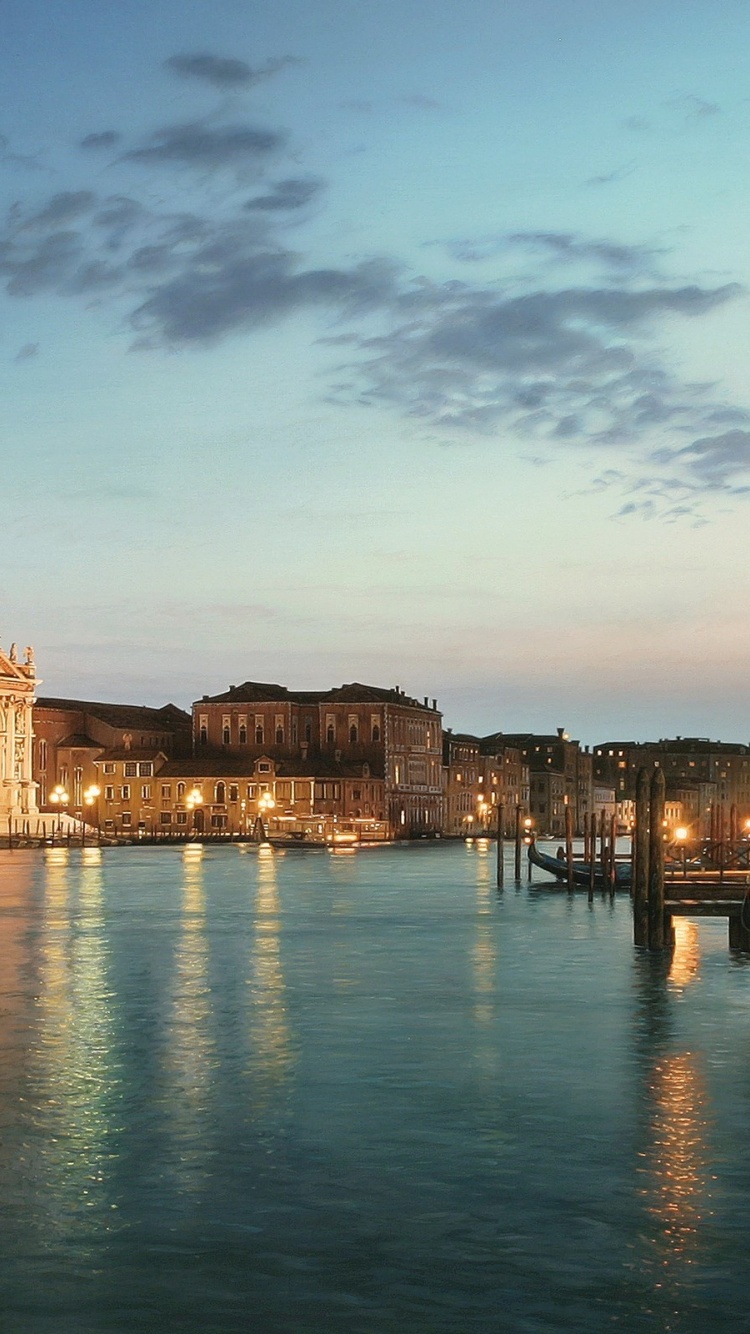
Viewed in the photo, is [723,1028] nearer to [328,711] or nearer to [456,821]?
[328,711]

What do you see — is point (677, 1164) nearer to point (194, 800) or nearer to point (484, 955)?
point (484, 955)

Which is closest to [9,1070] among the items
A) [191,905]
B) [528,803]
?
[191,905]

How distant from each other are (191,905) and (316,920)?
652 centimetres

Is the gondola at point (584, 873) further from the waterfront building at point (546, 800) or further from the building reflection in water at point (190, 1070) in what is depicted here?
the waterfront building at point (546, 800)

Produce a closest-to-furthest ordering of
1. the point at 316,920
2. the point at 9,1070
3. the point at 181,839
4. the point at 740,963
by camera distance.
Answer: the point at 9,1070
the point at 740,963
the point at 316,920
the point at 181,839

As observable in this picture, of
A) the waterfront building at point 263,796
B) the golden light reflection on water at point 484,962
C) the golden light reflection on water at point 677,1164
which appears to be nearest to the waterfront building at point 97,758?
the waterfront building at point 263,796

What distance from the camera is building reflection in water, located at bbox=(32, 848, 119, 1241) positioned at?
1282cm

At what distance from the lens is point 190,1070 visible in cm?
1850

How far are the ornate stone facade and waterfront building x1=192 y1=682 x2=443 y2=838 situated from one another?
12631mm

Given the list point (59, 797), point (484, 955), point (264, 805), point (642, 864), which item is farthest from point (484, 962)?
point (59, 797)

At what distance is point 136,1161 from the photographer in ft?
46.1

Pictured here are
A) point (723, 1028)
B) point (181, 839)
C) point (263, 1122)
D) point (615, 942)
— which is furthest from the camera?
point (181, 839)

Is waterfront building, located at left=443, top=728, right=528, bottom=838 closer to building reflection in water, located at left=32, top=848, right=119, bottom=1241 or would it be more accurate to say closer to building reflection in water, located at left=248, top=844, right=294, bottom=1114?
building reflection in water, located at left=248, top=844, right=294, bottom=1114

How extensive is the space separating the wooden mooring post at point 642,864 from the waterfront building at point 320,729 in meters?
79.3
